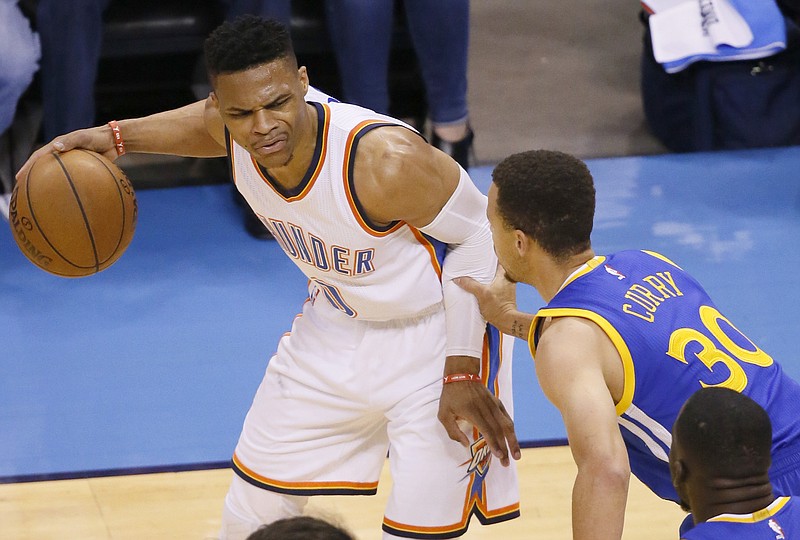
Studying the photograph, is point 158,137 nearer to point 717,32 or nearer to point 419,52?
point 419,52

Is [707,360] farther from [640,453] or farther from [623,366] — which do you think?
[640,453]

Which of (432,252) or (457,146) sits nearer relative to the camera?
(432,252)

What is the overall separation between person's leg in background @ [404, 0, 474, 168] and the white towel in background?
46.3 inches

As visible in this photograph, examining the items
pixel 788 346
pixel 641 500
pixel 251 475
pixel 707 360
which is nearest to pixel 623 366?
pixel 707 360

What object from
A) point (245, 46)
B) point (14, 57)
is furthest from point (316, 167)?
point (14, 57)

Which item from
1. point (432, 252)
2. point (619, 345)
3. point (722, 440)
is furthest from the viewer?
point (432, 252)

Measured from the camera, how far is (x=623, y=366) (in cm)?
236

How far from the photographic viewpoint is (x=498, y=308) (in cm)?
288

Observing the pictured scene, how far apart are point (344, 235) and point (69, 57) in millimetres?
2978

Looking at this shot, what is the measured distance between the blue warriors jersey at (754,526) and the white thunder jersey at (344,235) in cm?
115

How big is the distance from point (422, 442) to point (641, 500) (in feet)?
3.33

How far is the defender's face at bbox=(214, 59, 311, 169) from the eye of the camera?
2.69 meters

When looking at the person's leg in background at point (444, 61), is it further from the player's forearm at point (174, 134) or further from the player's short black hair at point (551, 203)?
the player's short black hair at point (551, 203)

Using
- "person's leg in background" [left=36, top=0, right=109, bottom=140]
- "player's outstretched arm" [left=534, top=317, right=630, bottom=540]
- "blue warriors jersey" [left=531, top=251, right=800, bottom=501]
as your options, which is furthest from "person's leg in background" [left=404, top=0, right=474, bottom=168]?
"player's outstretched arm" [left=534, top=317, right=630, bottom=540]
